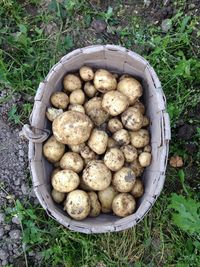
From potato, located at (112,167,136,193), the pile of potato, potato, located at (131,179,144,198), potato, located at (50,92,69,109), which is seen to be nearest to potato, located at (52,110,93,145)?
the pile of potato

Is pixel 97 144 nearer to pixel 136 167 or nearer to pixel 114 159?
pixel 114 159

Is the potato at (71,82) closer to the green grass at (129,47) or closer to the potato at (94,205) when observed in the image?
the green grass at (129,47)

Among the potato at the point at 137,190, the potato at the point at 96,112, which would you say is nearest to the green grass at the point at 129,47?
the potato at the point at 137,190

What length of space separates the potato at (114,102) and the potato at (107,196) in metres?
0.37

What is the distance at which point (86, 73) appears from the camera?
2379mm

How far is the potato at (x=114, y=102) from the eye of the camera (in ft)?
7.47

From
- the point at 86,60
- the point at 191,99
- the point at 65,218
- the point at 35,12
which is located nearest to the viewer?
the point at 65,218

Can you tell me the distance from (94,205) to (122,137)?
1.16 feet

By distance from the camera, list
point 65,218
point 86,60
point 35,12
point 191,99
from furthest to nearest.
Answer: point 35,12 < point 191,99 < point 86,60 < point 65,218

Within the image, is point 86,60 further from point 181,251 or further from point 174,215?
point 181,251

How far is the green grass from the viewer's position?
2418 millimetres

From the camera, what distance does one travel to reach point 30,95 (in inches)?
102

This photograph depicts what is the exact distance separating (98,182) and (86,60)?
0.63m

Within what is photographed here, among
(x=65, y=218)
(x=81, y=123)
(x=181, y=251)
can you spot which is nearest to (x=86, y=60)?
(x=81, y=123)
